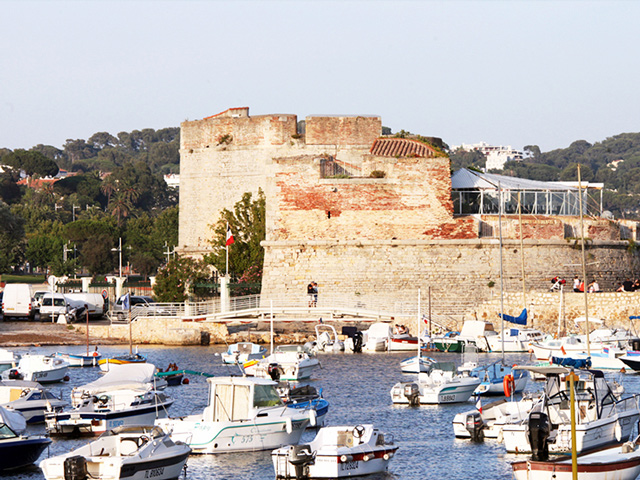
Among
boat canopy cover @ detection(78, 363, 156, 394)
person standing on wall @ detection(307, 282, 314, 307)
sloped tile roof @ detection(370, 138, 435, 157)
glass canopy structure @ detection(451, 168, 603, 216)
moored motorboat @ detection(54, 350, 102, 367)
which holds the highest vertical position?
sloped tile roof @ detection(370, 138, 435, 157)

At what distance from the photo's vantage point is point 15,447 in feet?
66.7

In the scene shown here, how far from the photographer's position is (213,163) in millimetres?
53219

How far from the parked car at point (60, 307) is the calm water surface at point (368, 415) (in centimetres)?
601

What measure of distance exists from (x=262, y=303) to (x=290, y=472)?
84.6 feet

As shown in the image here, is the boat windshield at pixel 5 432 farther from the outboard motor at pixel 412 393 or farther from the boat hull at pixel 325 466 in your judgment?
the outboard motor at pixel 412 393

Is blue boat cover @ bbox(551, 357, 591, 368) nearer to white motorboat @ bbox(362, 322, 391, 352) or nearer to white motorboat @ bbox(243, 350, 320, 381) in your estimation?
white motorboat @ bbox(243, 350, 320, 381)

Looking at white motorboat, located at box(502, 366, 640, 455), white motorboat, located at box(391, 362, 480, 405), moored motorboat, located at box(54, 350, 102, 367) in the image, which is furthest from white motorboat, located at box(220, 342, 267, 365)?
white motorboat, located at box(502, 366, 640, 455)

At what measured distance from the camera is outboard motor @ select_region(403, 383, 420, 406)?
28.2 m

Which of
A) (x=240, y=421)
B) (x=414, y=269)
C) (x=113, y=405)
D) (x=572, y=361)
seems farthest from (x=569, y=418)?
(x=414, y=269)

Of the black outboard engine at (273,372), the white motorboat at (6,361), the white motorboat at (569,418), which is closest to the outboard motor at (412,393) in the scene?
the black outboard engine at (273,372)

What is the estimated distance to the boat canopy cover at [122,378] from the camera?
25.0 metres

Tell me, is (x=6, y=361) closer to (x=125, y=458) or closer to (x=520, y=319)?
(x=125, y=458)

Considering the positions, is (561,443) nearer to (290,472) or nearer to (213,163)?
(290,472)

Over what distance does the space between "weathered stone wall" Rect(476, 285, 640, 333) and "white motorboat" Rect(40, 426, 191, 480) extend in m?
25.3
